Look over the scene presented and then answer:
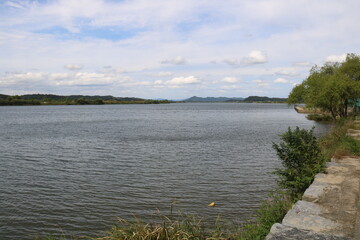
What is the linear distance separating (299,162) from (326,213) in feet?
13.6

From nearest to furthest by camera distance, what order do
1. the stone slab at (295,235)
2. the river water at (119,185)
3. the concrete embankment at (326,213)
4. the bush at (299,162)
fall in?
1. the stone slab at (295,235)
2. the concrete embankment at (326,213)
3. the bush at (299,162)
4. the river water at (119,185)

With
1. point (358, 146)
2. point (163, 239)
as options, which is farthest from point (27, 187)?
point (358, 146)

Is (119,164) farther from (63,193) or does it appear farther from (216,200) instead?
(216,200)

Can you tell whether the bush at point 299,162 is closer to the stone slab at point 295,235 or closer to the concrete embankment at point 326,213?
the concrete embankment at point 326,213

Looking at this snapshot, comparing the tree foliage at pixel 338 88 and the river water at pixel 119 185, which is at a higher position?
the tree foliage at pixel 338 88

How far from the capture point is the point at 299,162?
37.0ft

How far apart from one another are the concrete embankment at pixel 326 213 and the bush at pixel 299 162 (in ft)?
1.26

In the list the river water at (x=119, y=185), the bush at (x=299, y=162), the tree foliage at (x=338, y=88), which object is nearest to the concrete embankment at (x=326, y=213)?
the bush at (x=299, y=162)

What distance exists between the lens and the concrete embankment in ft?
19.8

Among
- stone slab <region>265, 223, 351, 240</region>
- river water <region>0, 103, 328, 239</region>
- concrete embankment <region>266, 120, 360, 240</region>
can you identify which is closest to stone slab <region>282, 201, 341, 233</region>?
concrete embankment <region>266, 120, 360, 240</region>

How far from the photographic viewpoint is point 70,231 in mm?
9719

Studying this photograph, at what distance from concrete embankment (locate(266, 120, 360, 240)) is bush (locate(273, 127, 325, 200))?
1.26 ft

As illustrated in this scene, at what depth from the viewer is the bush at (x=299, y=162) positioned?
33.7ft

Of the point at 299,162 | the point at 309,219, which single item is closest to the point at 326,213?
the point at 309,219
